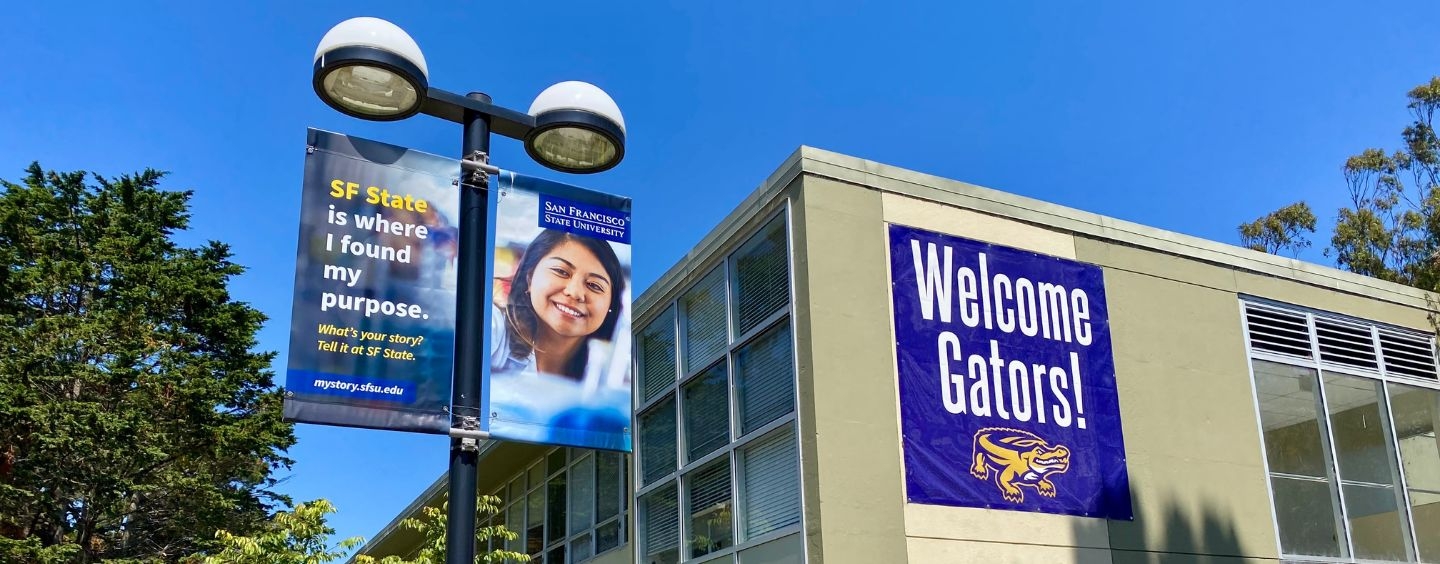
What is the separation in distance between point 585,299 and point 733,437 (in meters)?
6.44

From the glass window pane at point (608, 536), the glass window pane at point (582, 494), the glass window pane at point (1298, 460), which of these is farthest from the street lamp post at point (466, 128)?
the glass window pane at point (582, 494)

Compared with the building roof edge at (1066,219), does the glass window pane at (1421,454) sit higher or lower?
lower

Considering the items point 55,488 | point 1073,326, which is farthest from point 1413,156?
point 55,488

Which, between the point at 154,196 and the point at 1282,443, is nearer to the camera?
the point at 1282,443

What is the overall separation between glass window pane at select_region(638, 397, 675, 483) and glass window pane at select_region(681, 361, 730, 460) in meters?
0.50

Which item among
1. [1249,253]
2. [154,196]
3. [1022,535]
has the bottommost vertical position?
[1022,535]

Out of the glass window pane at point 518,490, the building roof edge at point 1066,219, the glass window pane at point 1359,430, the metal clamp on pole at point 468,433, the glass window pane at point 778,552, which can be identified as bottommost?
the glass window pane at point 778,552

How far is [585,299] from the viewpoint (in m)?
7.48

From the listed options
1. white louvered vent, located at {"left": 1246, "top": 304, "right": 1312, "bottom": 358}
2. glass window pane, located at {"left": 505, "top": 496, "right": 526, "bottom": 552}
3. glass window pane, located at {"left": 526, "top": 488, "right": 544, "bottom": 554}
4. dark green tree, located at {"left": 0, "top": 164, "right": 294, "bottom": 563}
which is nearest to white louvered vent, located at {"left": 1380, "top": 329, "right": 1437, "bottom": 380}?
white louvered vent, located at {"left": 1246, "top": 304, "right": 1312, "bottom": 358}

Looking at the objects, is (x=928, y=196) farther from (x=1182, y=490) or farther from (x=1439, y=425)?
(x=1439, y=425)

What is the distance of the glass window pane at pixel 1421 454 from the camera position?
15.2 metres

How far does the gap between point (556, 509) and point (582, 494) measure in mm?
1698

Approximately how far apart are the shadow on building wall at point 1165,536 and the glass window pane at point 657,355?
5639mm

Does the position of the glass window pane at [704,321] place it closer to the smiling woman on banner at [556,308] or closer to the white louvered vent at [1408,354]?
the smiling woman on banner at [556,308]
